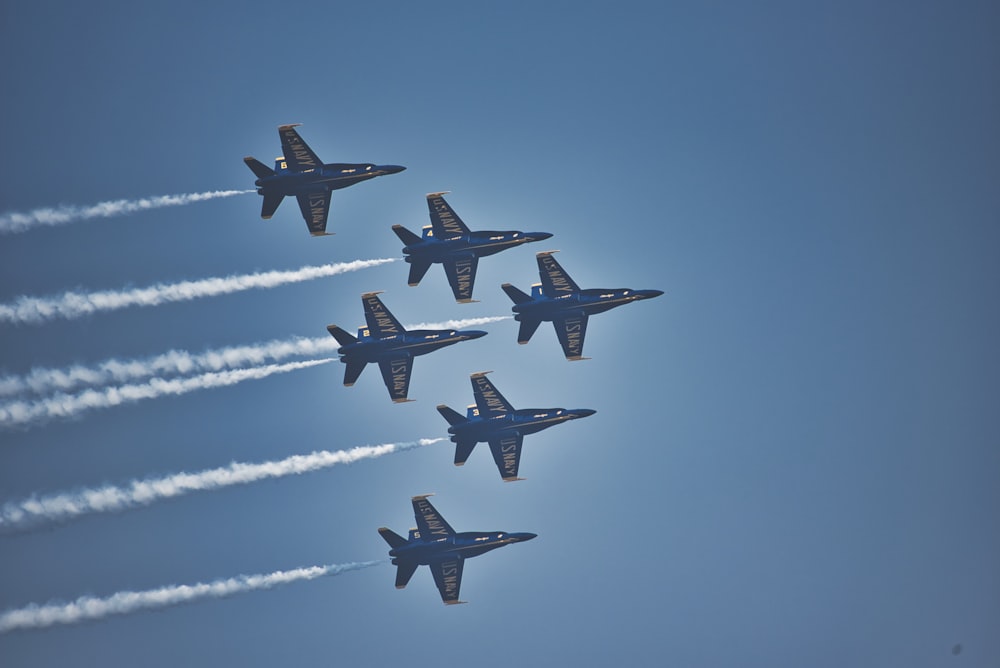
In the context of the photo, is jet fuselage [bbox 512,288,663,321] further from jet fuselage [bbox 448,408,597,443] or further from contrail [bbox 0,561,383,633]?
contrail [bbox 0,561,383,633]

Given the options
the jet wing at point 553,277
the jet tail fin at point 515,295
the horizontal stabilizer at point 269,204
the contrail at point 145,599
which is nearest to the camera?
the contrail at point 145,599

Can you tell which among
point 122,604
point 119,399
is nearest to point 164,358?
point 119,399

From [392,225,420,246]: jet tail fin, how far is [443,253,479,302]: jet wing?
235 cm

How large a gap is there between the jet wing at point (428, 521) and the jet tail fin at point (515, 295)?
12810mm

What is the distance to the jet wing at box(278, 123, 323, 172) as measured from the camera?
78500 millimetres

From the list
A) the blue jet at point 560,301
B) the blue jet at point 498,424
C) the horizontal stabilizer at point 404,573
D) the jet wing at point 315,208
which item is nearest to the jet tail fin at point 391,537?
the horizontal stabilizer at point 404,573

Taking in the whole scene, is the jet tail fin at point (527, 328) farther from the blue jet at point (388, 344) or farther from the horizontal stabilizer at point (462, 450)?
the horizontal stabilizer at point (462, 450)

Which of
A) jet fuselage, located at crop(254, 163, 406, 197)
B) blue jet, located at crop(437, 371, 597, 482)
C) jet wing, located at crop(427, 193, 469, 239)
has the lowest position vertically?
blue jet, located at crop(437, 371, 597, 482)

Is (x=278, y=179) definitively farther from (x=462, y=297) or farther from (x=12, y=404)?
(x=12, y=404)

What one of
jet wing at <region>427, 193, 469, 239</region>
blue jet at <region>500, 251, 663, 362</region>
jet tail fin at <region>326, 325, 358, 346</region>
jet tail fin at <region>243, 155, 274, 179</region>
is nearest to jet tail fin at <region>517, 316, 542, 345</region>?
blue jet at <region>500, 251, 663, 362</region>

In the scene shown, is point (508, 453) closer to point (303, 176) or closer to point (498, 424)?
point (498, 424)

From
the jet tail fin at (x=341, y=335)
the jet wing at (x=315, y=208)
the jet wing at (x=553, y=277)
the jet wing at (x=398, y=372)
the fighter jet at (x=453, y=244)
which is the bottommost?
the jet wing at (x=398, y=372)

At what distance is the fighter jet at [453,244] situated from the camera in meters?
81.3

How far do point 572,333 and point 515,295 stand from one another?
444cm
